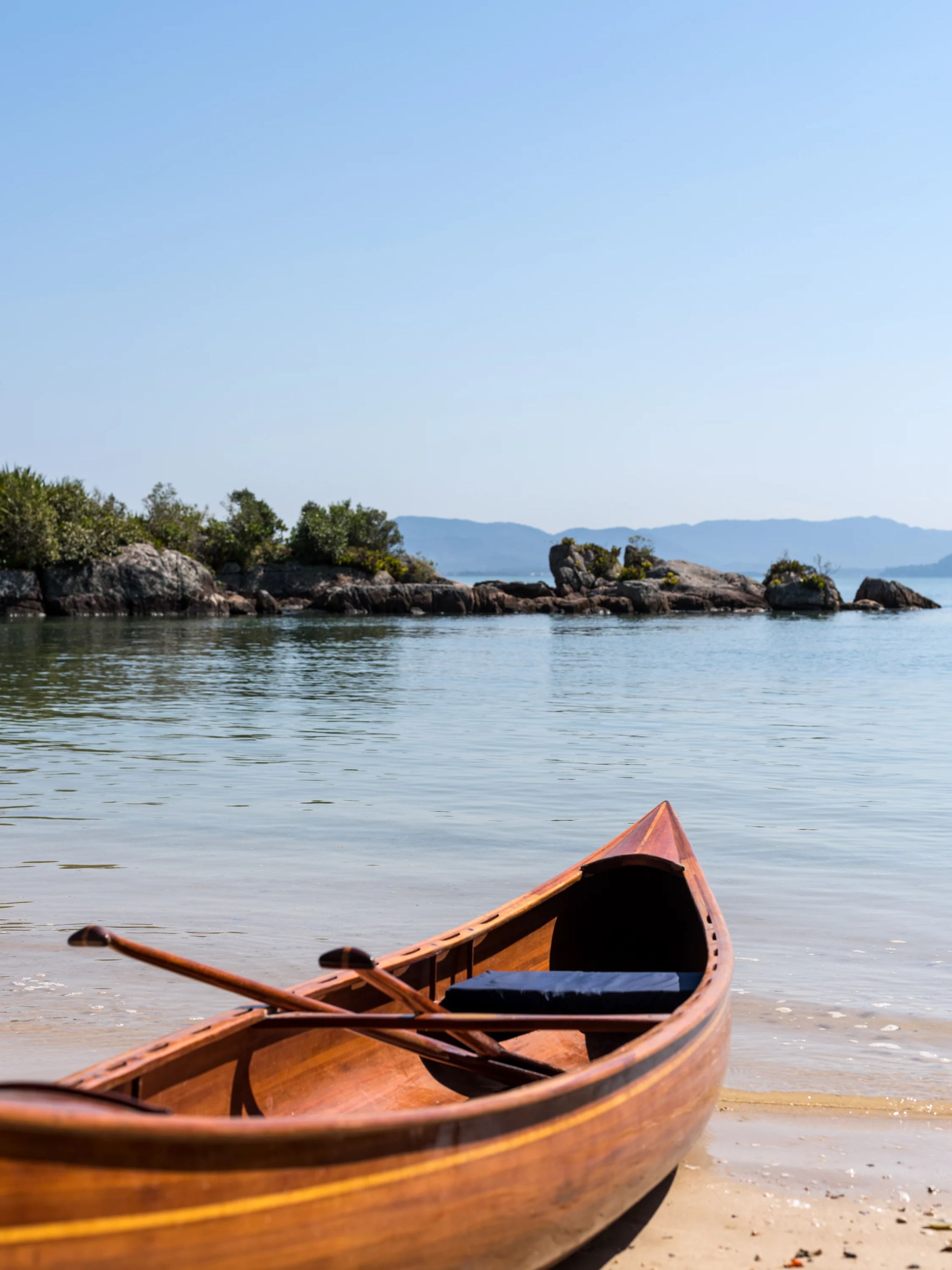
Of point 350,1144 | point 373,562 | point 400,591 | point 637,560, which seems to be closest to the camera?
point 350,1144

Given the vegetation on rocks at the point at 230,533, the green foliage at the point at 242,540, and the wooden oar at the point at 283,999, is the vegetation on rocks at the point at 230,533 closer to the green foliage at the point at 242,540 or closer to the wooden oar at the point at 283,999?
the green foliage at the point at 242,540

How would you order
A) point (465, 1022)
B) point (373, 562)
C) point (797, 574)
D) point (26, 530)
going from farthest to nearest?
point (797, 574) → point (373, 562) → point (26, 530) → point (465, 1022)

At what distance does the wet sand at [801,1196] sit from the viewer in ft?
13.9

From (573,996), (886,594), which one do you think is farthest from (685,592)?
(573,996)

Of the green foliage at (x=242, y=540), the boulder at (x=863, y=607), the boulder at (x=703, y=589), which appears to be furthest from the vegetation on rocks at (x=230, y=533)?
the boulder at (x=863, y=607)

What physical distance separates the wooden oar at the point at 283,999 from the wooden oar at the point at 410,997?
1.6 inches

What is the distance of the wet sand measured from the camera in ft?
13.9

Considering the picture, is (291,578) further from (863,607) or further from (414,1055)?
(414,1055)

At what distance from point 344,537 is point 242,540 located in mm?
6904

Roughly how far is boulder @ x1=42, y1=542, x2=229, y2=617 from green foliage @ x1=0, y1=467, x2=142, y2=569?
90 centimetres

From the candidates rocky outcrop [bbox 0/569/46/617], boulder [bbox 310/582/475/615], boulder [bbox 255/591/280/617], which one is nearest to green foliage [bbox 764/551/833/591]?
boulder [bbox 310/582/475/615]

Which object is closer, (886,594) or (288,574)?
(288,574)

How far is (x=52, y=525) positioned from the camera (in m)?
60.4

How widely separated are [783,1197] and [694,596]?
76.1 metres
